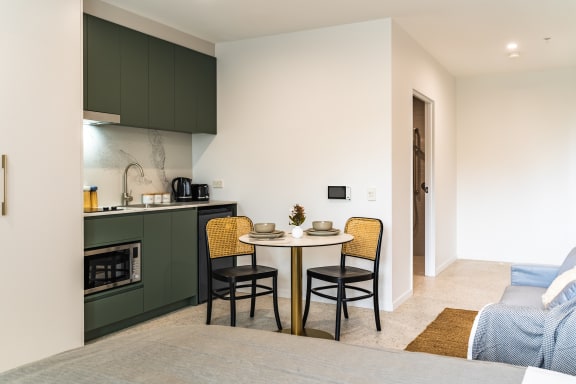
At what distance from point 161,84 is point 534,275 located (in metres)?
3.36

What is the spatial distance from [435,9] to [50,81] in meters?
2.97

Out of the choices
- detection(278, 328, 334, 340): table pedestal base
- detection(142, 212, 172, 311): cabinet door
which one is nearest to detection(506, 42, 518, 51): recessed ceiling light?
detection(278, 328, 334, 340): table pedestal base

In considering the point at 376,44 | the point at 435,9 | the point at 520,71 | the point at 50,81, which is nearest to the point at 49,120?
the point at 50,81

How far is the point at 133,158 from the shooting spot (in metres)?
4.51

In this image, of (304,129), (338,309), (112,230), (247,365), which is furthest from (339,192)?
(247,365)

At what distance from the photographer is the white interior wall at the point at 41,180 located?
A: 9.53 feet

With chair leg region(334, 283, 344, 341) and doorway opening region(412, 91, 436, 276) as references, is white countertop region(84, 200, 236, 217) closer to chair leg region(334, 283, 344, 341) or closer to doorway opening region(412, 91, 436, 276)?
chair leg region(334, 283, 344, 341)

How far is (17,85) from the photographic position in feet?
9.69

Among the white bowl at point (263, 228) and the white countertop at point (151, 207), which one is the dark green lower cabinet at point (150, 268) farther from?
the white bowl at point (263, 228)

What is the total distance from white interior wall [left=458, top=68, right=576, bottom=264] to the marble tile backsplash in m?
4.00

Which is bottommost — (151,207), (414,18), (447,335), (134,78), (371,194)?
(447,335)

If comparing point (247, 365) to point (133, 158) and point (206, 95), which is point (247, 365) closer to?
point (133, 158)

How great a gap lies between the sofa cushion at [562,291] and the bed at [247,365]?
1138mm

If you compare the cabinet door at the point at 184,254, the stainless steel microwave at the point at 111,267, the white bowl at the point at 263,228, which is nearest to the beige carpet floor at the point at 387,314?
the cabinet door at the point at 184,254
